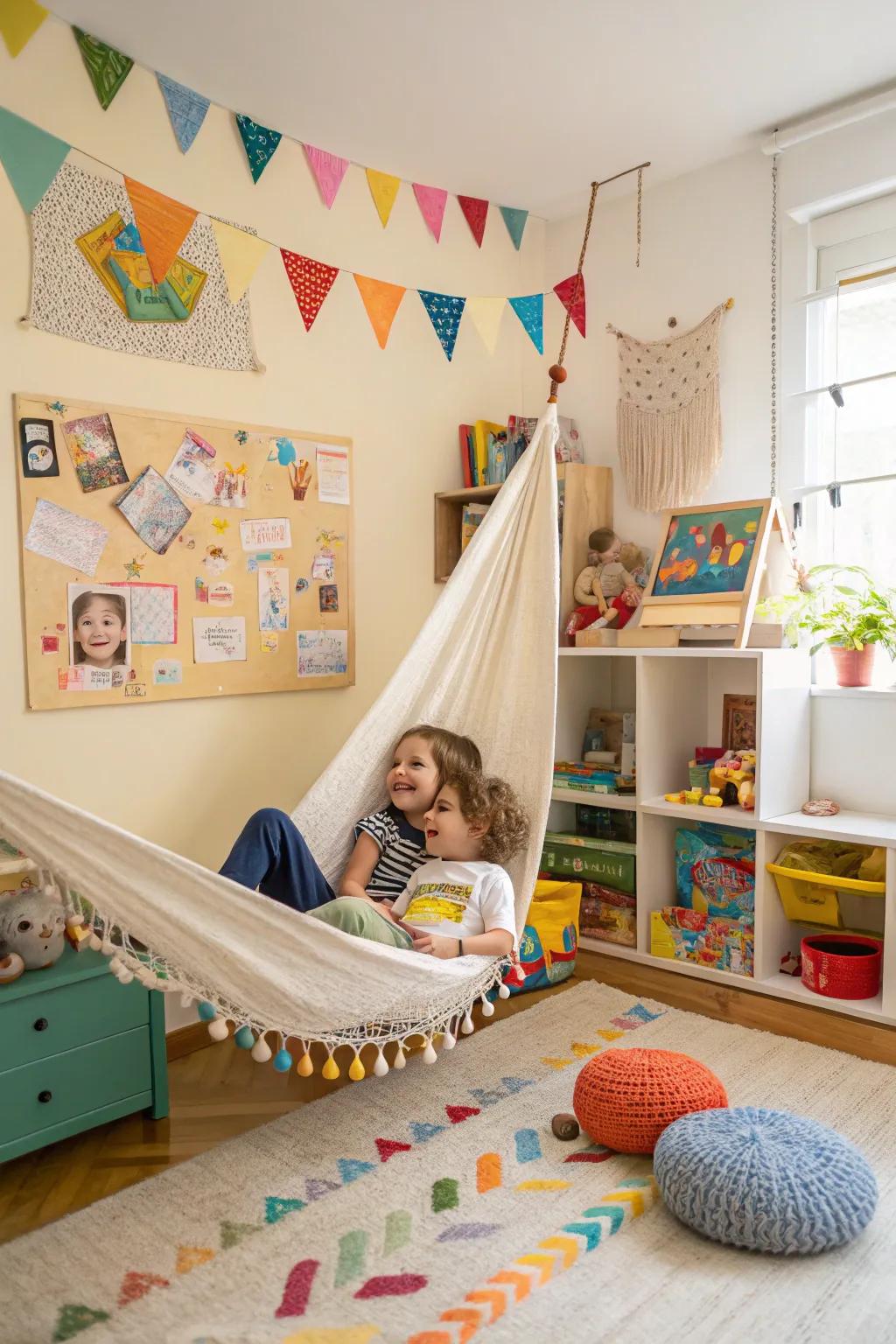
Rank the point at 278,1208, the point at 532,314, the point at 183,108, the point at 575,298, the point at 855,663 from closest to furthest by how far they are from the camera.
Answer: the point at 278,1208, the point at 183,108, the point at 855,663, the point at 575,298, the point at 532,314

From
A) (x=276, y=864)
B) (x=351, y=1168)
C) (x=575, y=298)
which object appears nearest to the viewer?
(x=351, y=1168)

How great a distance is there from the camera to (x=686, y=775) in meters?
→ 3.14

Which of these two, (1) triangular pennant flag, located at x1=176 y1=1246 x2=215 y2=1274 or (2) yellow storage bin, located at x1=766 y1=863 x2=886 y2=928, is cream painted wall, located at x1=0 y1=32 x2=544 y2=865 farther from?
(2) yellow storage bin, located at x1=766 y1=863 x2=886 y2=928

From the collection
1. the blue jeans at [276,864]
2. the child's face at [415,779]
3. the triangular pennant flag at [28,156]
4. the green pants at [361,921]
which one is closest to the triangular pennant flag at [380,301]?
the triangular pennant flag at [28,156]

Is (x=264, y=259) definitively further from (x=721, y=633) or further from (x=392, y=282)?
(x=721, y=633)

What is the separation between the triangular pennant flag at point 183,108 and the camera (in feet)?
8.27

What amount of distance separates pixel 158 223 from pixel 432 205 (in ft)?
3.46

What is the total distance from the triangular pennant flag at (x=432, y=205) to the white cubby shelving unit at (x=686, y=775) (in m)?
1.44

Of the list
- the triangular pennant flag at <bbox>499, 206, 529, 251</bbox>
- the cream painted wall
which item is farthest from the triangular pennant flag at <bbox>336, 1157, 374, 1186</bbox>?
the triangular pennant flag at <bbox>499, 206, 529, 251</bbox>

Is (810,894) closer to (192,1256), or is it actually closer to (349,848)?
(349,848)

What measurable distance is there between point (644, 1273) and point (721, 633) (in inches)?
69.3

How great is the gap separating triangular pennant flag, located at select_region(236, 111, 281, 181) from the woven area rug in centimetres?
239

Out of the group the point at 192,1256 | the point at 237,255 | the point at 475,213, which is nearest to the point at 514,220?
the point at 475,213

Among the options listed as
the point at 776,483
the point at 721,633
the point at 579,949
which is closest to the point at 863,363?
the point at 776,483
